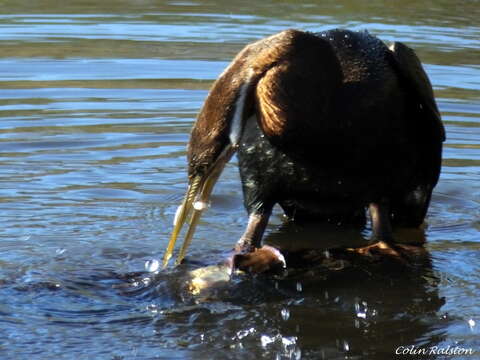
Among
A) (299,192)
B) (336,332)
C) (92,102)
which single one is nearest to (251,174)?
(299,192)

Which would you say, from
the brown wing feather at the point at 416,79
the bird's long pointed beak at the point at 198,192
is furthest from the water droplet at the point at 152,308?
the brown wing feather at the point at 416,79

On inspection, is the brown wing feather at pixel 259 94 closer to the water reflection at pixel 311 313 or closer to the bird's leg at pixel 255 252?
the water reflection at pixel 311 313

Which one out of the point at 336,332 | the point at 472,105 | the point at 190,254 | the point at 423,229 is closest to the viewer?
the point at 336,332

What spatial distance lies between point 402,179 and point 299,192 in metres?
0.56

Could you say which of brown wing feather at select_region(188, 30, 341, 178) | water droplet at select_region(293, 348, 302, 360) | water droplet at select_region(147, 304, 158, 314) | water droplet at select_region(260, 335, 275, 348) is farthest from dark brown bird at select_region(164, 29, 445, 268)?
water droplet at select_region(293, 348, 302, 360)

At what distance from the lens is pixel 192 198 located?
553cm

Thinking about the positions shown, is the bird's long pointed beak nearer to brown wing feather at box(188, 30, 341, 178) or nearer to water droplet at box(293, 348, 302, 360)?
brown wing feather at box(188, 30, 341, 178)

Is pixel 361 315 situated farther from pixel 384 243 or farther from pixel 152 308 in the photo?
pixel 384 243

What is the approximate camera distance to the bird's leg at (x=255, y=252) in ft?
19.7

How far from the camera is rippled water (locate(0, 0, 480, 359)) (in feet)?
17.1

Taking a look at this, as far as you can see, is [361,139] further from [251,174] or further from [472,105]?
[472,105]

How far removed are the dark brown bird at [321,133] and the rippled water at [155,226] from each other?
0.35 m

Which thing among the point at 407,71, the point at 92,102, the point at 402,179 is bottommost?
the point at 92,102

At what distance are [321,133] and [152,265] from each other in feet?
3.86
